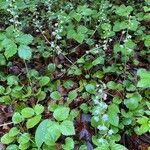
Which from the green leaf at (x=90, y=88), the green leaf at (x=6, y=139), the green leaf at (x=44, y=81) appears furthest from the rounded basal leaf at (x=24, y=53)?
the green leaf at (x=6, y=139)

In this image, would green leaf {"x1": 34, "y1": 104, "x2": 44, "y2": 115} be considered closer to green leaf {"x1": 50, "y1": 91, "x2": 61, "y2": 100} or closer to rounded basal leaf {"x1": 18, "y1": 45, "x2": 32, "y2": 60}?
green leaf {"x1": 50, "y1": 91, "x2": 61, "y2": 100}

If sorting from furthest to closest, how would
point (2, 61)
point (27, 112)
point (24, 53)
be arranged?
point (2, 61) < point (24, 53) < point (27, 112)

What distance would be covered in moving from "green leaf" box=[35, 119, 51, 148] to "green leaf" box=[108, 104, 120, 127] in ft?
1.64

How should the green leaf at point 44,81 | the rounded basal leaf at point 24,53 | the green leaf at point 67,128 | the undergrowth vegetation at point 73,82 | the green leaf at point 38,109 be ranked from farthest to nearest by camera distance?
the green leaf at point 44,81, the rounded basal leaf at point 24,53, the green leaf at point 38,109, the undergrowth vegetation at point 73,82, the green leaf at point 67,128

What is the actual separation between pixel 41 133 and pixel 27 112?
0.93ft

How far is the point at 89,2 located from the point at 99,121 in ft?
6.90

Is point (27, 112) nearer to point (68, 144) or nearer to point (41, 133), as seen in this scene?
point (41, 133)

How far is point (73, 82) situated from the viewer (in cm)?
323

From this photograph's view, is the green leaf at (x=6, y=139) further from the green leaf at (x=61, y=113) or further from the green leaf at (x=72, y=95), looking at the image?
the green leaf at (x=72, y=95)

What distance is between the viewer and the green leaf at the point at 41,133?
2.54 metres

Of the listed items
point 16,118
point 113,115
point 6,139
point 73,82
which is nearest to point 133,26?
point 73,82

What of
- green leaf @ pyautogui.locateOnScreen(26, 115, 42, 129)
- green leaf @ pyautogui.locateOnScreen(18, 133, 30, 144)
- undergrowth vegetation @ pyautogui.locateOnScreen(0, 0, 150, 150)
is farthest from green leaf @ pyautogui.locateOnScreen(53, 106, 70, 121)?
green leaf @ pyautogui.locateOnScreen(18, 133, 30, 144)

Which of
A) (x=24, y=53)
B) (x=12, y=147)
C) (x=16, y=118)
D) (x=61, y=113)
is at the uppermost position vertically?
(x=24, y=53)

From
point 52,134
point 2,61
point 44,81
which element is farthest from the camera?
point 2,61
